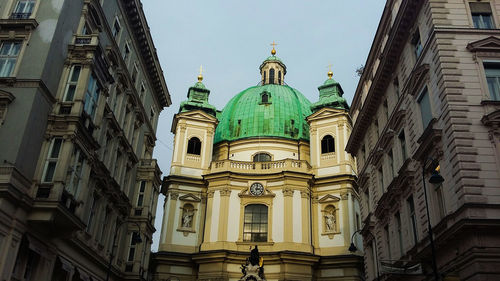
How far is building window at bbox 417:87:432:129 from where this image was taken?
77.4ft

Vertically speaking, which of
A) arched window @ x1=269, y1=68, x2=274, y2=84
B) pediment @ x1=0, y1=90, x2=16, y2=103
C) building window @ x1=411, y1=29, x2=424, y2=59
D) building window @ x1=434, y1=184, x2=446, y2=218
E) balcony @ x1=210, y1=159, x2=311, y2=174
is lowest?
building window @ x1=434, y1=184, x2=446, y2=218

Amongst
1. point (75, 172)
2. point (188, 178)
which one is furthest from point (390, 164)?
point (188, 178)

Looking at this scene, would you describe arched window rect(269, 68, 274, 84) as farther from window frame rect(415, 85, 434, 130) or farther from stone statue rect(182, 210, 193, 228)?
window frame rect(415, 85, 434, 130)

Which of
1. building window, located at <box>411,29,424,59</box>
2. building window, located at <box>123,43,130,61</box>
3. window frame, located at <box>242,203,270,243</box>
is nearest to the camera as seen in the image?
building window, located at <box>411,29,424,59</box>

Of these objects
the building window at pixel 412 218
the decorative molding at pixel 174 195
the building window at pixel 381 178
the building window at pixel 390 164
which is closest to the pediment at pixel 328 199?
the decorative molding at pixel 174 195

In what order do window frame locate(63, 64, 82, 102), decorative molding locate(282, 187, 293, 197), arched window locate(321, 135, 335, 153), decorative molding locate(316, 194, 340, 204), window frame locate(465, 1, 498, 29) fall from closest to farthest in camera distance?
1. window frame locate(465, 1, 498, 29)
2. window frame locate(63, 64, 82, 102)
3. decorative molding locate(282, 187, 293, 197)
4. decorative molding locate(316, 194, 340, 204)
5. arched window locate(321, 135, 335, 153)

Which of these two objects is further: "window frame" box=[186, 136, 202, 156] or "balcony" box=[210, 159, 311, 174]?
"window frame" box=[186, 136, 202, 156]

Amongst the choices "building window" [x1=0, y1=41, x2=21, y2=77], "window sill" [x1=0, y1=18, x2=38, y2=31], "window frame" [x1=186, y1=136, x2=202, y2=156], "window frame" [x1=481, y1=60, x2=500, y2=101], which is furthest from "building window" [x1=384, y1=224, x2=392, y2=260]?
"window frame" [x1=186, y1=136, x2=202, y2=156]

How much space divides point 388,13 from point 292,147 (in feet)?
104

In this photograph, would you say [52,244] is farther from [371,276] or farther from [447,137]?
[371,276]

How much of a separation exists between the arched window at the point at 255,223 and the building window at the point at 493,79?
112ft

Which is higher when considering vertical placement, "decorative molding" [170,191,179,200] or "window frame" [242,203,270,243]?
"decorative molding" [170,191,179,200]

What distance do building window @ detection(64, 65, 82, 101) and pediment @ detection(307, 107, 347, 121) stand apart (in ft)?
125

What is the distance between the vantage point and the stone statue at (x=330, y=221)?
52.9 metres
